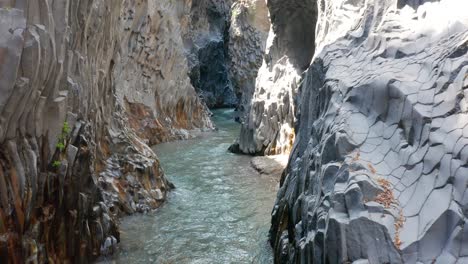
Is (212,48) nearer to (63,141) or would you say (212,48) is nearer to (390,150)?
(63,141)

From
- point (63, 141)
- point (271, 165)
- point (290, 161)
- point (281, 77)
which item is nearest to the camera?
point (63, 141)

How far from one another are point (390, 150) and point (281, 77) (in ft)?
43.6

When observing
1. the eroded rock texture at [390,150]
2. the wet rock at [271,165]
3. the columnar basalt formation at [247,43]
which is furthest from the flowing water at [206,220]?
the columnar basalt formation at [247,43]

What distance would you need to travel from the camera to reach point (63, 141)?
6691 millimetres

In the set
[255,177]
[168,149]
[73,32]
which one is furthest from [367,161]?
[168,149]

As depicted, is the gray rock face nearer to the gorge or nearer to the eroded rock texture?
the gorge

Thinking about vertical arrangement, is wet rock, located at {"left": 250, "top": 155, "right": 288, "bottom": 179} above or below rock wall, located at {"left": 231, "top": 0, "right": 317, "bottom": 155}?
below

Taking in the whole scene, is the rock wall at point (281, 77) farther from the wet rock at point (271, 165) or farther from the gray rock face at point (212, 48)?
the gray rock face at point (212, 48)

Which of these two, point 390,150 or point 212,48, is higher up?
point 212,48

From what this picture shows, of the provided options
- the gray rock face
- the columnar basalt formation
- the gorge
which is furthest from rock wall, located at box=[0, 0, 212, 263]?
the gray rock face

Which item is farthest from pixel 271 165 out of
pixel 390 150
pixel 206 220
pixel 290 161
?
pixel 390 150

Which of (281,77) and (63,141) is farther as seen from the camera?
(281,77)

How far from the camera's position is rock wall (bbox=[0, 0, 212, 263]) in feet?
17.7

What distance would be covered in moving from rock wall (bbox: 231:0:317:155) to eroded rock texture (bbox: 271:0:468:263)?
934cm
